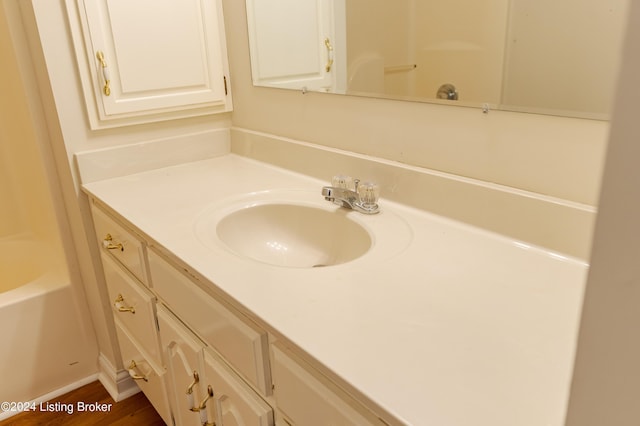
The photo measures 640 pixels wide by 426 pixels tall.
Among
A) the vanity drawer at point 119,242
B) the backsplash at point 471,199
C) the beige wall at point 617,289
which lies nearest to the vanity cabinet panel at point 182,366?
the vanity drawer at point 119,242

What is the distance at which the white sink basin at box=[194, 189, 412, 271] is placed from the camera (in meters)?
1.09

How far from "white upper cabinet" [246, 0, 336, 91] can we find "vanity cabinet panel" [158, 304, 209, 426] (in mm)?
758

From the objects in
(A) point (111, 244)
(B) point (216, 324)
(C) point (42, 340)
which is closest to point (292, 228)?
(B) point (216, 324)

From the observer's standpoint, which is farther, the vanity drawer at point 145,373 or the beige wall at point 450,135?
the vanity drawer at point 145,373

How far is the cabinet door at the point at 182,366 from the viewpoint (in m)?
1.06

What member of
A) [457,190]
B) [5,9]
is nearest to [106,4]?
[5,9]

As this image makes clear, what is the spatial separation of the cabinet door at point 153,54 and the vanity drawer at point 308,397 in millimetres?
1080

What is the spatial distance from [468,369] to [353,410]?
0.51 feet

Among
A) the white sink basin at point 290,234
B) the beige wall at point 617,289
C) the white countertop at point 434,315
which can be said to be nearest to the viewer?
the beige wall at point 617,289

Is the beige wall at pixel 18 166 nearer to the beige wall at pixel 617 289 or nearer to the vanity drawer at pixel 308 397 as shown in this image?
the vanity drawer at pixel 308 397

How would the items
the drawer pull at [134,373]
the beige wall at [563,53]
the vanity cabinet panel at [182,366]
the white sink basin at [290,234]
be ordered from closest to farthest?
the beige wall at [563,53]
the vanity cabinet panel at [182,366]
the white sink basin at [290,234]
the drawer pull at [134,373]

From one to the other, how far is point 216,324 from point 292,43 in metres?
0.94

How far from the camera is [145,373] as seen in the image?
1457 millimetres

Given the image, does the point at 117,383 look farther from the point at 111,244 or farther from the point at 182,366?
the point at 182,366
